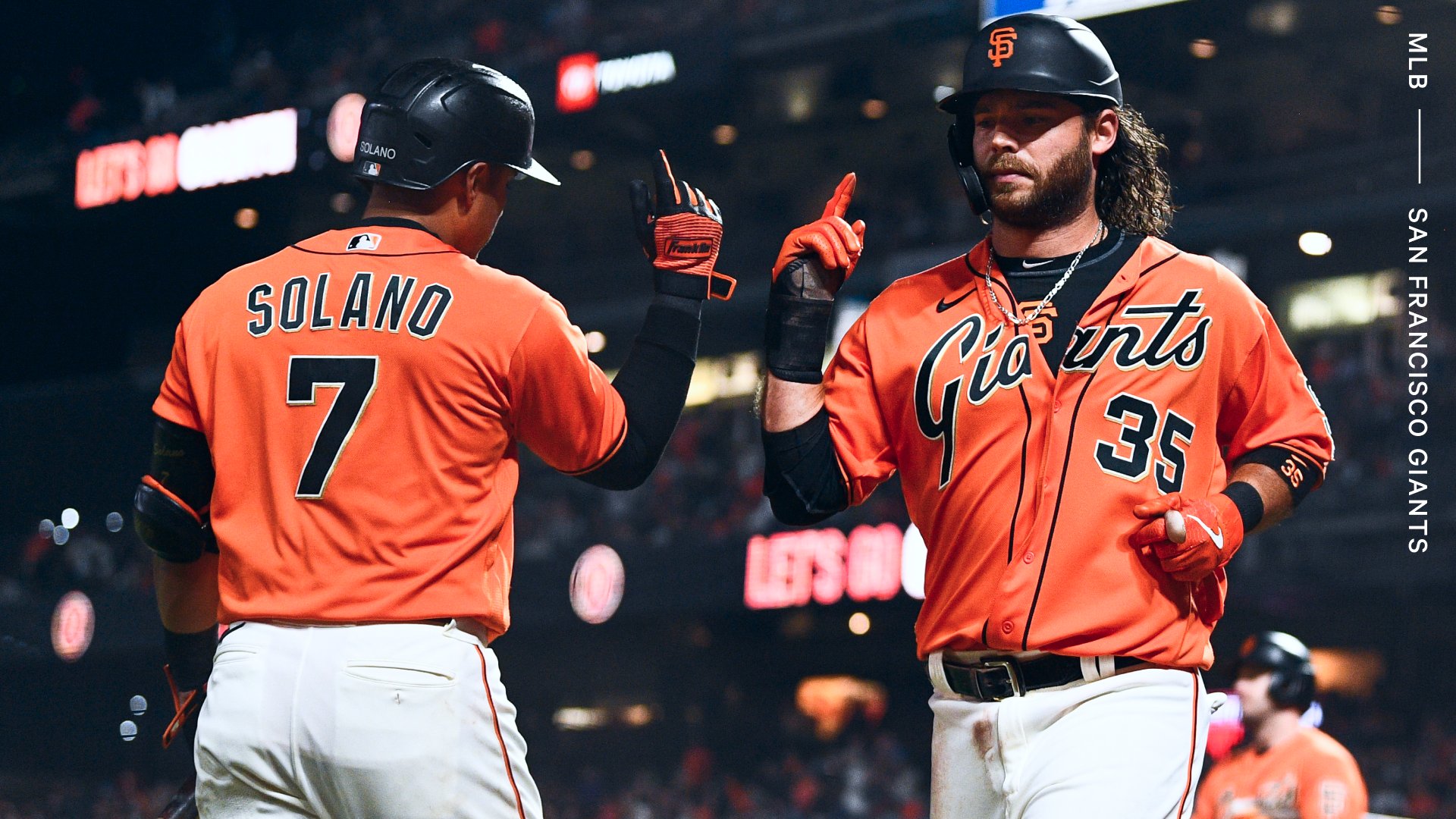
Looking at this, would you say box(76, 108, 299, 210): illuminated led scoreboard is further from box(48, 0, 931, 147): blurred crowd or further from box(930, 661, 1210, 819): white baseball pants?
box(930, 661, 1210, 819): white baseball pants

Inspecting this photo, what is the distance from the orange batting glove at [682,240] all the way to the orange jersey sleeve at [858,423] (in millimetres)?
342

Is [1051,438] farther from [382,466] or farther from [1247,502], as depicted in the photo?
[382,466]

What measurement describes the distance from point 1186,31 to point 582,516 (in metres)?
10.4

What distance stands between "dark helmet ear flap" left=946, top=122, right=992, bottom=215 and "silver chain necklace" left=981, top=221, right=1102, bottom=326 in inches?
3.4

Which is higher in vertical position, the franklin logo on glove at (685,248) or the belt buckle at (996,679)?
the franklin logo on glove at (685,248)

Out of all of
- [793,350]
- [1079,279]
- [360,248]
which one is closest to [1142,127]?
[1079,279]

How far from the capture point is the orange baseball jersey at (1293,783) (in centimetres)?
670

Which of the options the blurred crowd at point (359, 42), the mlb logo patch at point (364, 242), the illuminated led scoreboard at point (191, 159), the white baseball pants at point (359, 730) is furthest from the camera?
the blurred crowd at point (359, 42)

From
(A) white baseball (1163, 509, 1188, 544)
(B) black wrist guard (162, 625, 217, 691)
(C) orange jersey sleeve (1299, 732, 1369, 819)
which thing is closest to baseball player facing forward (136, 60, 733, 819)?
(B) black wrist guard (162, 625, 217, 691)

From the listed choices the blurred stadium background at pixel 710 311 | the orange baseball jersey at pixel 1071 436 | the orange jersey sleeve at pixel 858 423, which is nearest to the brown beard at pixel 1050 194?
the orange baseball jersey at pixel 1071 436

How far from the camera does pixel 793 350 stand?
11.3 ft

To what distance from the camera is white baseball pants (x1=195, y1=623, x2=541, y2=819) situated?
2.95 meters

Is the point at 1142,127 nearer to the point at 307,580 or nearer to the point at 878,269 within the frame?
the point at 307,580

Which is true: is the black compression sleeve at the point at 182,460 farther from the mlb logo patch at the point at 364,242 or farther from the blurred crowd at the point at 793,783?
the blurred crowd at the point at 793,783
